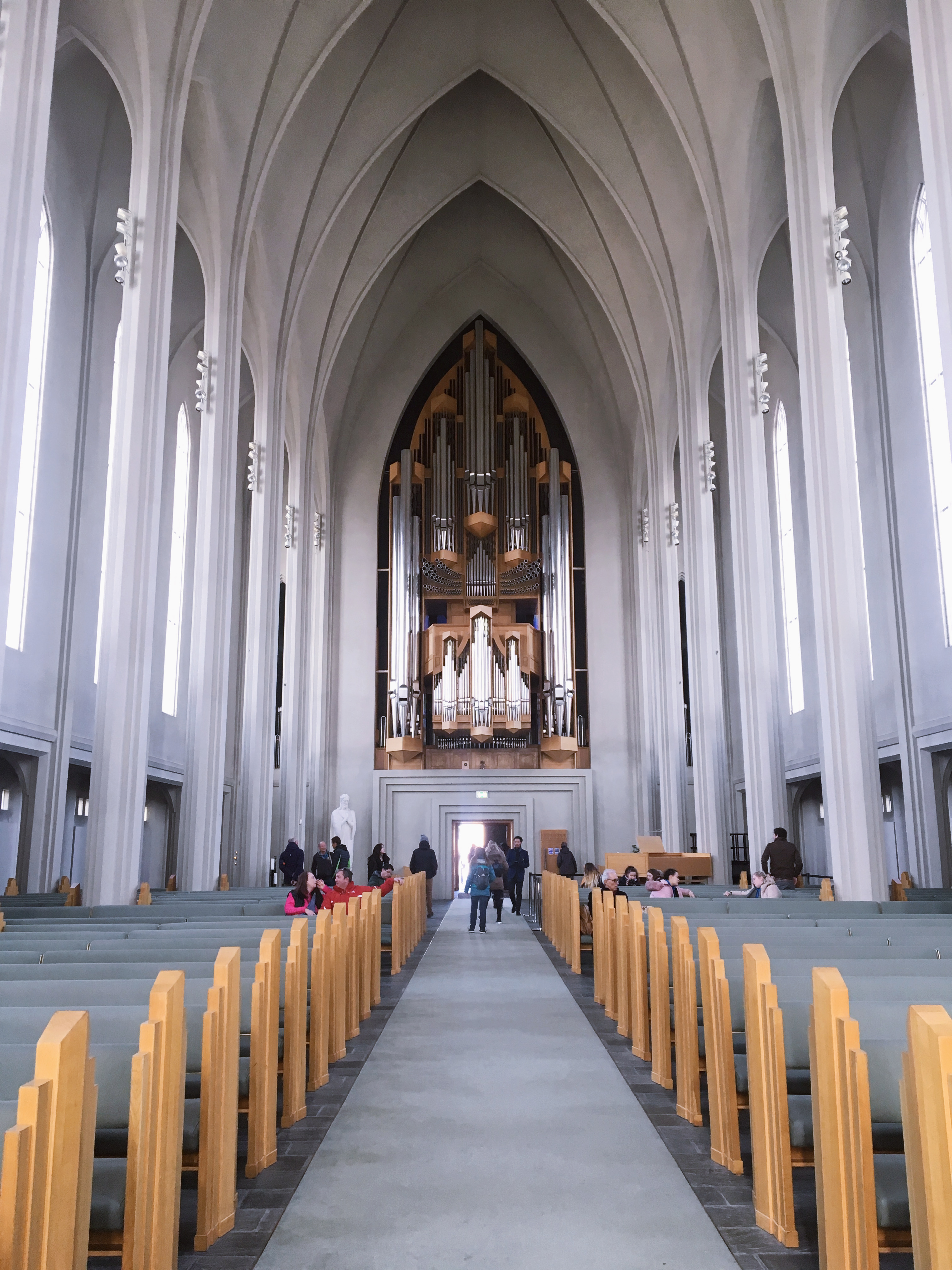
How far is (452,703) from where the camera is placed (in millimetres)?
21062

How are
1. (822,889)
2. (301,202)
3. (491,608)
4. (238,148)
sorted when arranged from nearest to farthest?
1. (822,889)
2. (238,148)
3. (301,202)
4. (491,608)

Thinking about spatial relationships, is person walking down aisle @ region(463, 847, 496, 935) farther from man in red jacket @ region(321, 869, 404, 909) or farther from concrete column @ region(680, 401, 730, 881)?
concrete column @ region(680, 401, 730, 881)

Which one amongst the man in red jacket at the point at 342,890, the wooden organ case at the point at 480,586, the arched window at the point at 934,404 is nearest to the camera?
the man in red jacket at the point at 342,890

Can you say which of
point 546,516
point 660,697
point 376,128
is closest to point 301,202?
point 376,128

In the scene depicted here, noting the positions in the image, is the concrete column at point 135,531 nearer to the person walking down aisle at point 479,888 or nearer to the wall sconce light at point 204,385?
the wall sconce light at point 204,385

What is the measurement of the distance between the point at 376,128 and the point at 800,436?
9.22 meters

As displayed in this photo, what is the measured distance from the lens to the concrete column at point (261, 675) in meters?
15.1

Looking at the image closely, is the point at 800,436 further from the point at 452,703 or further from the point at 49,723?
the point at 49,723

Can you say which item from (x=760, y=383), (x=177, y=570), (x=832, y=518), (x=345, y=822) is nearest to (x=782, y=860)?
(x=832, y=518)

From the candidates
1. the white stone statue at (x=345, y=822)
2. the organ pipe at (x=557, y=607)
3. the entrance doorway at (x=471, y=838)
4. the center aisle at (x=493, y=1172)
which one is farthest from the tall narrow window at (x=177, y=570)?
the center aisle at (x=493, y=1172)

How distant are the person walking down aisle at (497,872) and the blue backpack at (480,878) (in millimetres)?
1409

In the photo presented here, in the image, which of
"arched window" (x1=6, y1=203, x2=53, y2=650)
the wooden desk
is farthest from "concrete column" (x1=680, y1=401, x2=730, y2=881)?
"arched window" (x1=6, y1=203, x2=53, y2=650)

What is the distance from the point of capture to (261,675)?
15.8 metres

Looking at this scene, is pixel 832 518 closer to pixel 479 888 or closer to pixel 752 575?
pixel 752 575
